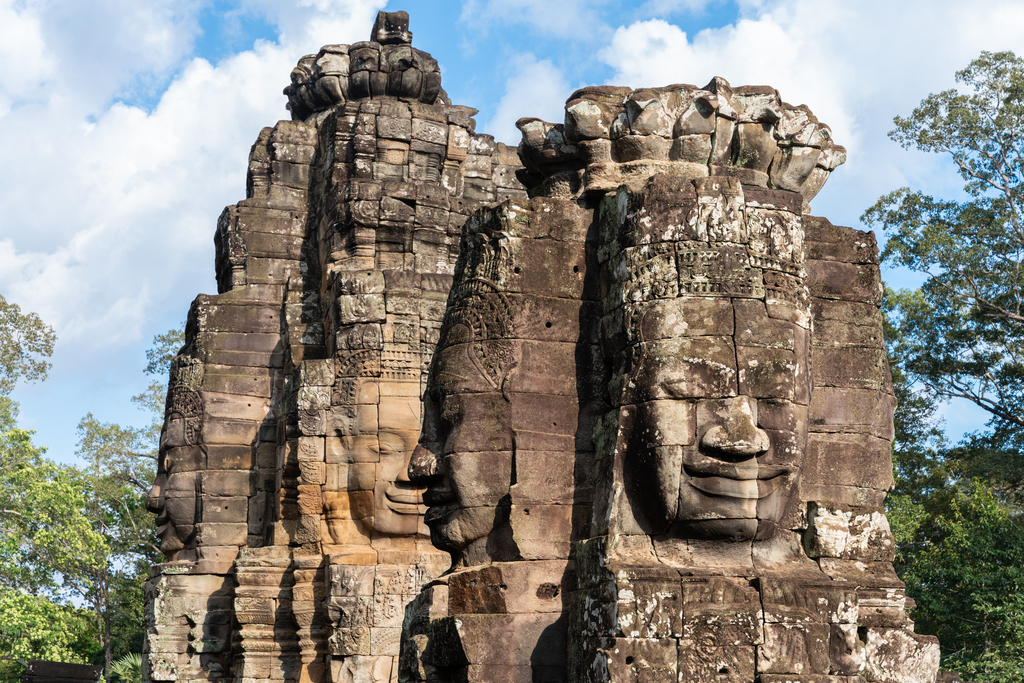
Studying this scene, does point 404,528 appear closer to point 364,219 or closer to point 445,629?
point 364,219

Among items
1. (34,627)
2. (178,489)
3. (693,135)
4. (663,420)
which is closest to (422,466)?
(663,420)

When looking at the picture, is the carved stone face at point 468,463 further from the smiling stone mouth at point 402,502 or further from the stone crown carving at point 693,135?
the smiling stone mouth at point 402,502

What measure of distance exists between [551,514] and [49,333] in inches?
997

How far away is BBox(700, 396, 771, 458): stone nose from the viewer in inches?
233

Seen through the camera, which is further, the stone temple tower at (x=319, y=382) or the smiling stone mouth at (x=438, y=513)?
the stone temple tower at (x=319, y=382)

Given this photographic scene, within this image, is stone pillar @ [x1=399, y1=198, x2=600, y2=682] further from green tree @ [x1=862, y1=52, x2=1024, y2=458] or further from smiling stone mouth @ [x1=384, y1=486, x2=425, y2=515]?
green tree @ [x1=862, y1=52, x2=1024, y2=458]

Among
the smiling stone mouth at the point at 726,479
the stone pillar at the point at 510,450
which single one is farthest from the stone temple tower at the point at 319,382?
the smiling stone mouth at the point at 726,479

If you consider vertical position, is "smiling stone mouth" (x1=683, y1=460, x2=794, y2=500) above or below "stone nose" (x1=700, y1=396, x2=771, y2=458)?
below

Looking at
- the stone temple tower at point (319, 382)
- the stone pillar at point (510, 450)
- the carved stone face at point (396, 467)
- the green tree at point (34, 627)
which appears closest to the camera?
the stone pillar at point (510, 450)

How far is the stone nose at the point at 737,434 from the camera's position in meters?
5.93

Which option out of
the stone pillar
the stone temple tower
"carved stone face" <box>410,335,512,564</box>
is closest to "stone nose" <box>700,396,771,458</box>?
the stone pillar

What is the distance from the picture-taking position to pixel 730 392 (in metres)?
6.07

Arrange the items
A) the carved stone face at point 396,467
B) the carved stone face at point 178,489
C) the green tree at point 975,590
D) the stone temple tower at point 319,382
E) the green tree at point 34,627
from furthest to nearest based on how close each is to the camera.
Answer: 1. the green tree at point 34,627
2. the carved stone face at point 178,489
3. the green tree at point 975,590
4. the stone temple tower at point 319,382
5. the carved stone face at point 396,467

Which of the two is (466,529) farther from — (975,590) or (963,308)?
(963,308)
